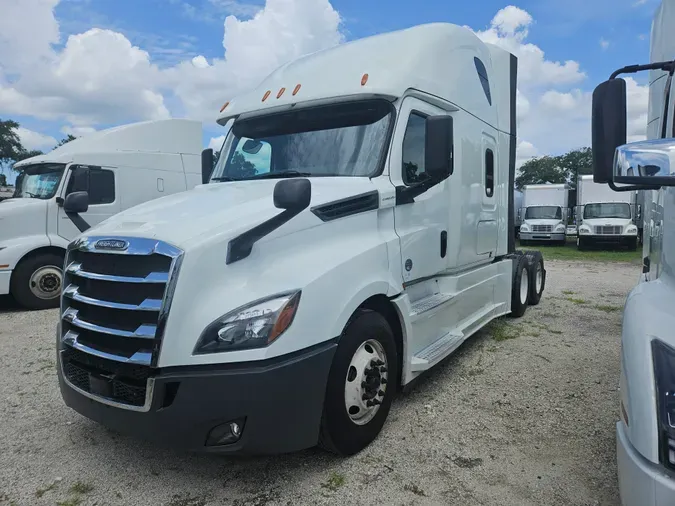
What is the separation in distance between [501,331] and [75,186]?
8.03m

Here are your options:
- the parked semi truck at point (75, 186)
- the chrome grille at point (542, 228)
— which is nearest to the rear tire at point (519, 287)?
the parked semi truck at point (75, 186)

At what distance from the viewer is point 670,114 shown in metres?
3.12

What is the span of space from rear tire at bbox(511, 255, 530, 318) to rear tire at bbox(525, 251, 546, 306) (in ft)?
0.66

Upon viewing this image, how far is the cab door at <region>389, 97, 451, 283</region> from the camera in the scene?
4.09 metres

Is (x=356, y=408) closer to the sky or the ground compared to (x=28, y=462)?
closer to the sky

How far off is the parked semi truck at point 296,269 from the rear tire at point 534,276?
3.52 meters

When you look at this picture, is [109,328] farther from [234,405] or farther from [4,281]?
[4,281]

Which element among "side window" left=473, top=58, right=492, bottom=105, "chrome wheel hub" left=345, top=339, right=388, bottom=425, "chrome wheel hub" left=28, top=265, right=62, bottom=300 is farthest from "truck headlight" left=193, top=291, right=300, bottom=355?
"chrome wheel hub" left=28, top=265, right=62, bottom=300

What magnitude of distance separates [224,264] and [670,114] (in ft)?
9.57

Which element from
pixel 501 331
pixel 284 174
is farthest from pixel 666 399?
pixel 501 331

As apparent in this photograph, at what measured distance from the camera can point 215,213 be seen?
3.30 metres

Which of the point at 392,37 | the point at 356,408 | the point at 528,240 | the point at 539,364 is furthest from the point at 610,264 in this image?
the point at 356,408

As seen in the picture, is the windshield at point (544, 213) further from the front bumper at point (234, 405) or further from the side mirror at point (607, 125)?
the front bumper at point (234, 405)

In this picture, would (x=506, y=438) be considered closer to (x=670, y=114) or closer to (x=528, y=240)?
(x=670, y=114)
